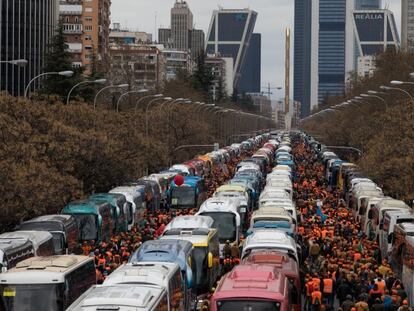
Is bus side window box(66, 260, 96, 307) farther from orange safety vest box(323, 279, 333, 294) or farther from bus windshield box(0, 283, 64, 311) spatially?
orange safety vest box(323, 279, 333, 294)

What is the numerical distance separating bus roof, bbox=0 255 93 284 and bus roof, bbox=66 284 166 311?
1.67 m

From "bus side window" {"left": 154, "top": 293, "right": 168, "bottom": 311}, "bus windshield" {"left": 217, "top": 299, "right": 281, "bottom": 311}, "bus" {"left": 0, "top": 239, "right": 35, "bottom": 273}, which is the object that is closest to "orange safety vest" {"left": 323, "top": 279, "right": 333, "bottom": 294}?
"bus side window" {"left": 154, "top": 293, "right": 168, "bottom": 311}

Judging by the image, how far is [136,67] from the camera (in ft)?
516

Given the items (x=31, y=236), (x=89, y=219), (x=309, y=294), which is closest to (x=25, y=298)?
(x=309, y=294)

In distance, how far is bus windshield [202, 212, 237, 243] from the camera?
32.7m

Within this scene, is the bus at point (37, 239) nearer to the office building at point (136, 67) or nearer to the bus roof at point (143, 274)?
the bus roof at point (143, 274)

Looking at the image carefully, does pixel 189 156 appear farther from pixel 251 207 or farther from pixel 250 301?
pixel 250 301

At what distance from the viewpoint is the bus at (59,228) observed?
28.9 metres

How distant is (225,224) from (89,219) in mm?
4620

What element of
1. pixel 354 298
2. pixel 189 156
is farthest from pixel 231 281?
pixel 189 156

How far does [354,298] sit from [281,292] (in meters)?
5.73

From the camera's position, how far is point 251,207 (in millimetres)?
46844

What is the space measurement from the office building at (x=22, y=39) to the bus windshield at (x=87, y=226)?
240ft

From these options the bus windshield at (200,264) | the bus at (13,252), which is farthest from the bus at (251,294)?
the bus at (13,252)
